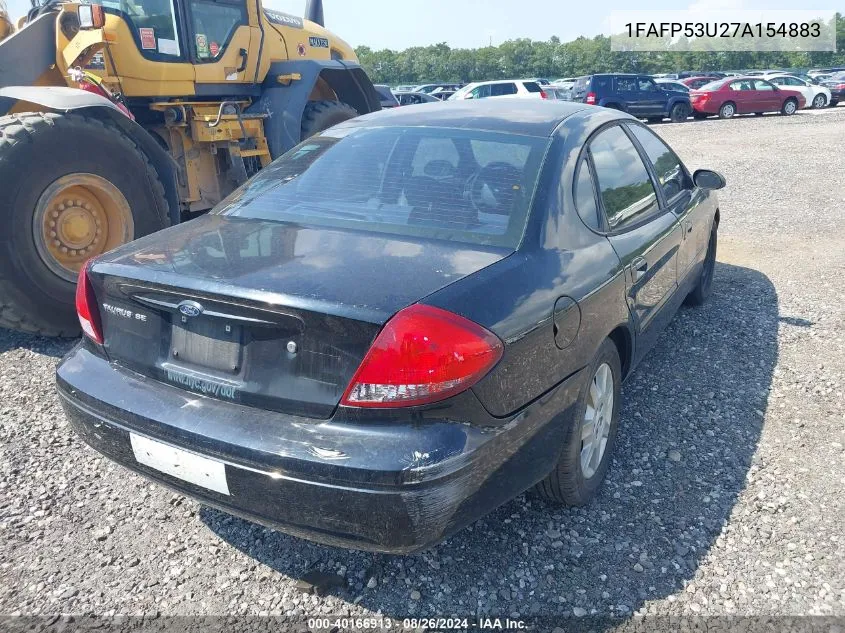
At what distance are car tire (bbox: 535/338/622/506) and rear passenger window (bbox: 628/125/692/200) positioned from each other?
4.60 feet

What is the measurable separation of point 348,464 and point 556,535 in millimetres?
1121

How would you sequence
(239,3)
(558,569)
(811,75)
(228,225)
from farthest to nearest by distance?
(811,75)
(239,3)
(228,225)
(558,569)

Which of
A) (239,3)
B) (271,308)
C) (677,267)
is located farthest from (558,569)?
(239,3)

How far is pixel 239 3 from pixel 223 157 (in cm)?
146

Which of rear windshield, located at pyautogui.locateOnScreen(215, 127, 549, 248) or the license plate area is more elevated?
rear windshield, located at pyautogui.locateOnScreen(215, 127, 549, 248)

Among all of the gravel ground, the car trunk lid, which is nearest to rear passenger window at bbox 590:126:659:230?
the car trunk lid

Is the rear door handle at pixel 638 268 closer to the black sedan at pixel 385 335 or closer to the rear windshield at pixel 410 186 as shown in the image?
the black sedan at pixel 385 335

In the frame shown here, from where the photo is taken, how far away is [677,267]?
4035mm

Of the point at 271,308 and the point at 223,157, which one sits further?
the point at 223,157

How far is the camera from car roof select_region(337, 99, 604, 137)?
3123 mm

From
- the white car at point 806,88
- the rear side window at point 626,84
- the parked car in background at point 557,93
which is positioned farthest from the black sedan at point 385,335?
the white car at point 806,88

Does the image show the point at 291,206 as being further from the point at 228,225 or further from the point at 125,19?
the point at 125,19

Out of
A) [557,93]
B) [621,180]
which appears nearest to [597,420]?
[621,180]

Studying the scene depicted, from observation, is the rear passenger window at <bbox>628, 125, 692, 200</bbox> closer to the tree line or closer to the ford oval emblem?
the ford oval emblem
